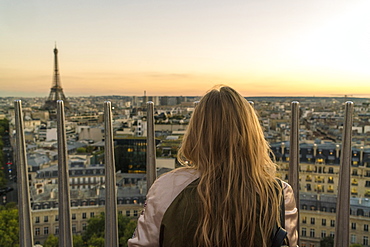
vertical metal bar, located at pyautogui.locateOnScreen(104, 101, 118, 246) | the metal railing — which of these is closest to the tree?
vertical metal bar, located at pyautogui.locateOnScreen(104, 101, 118, 246)

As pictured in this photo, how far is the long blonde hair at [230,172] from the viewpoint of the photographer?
0.95m

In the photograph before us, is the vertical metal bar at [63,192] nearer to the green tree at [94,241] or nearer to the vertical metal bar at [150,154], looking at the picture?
the vertical metal bar at [150,154]

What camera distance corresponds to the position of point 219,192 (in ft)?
3.20

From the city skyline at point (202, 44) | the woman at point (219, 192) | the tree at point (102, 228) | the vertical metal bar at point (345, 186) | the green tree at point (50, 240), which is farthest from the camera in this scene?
the city skyline at point (202, 44)

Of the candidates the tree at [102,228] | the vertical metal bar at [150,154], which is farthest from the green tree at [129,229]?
the vertical metal bar at [150,154]

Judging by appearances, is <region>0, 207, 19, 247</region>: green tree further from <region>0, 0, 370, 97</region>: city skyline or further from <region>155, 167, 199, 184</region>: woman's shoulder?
<region>155, 167, 199, 184</region>: woman's shoulder

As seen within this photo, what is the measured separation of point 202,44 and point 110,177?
551 centimetres

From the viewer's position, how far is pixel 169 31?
294 inches

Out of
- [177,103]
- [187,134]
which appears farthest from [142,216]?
[177,103]

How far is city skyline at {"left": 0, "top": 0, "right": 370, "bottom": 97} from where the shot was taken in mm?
4625

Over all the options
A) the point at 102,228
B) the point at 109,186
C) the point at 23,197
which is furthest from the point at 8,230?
the point at 109,186

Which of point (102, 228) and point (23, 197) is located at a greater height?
point (23, 197)

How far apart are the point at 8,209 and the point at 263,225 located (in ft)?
20.6

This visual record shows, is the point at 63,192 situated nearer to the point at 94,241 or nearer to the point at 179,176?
the point at 179,176
